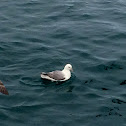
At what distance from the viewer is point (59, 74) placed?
2033 centimetres

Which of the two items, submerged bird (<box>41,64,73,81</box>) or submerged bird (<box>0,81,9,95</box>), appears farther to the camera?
submerged bird (<box>41,64,73,81</box>)

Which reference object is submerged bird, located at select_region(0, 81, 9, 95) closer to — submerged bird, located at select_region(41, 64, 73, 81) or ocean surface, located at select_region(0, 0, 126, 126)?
ocean surface, located at select_region(0, 0, 126, 126)

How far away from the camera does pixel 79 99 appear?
1891 cm

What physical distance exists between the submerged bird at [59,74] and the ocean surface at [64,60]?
1.09ft

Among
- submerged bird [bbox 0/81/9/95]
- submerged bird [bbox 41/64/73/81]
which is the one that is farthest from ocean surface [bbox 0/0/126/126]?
submerged bird [bbox 0/81/9/95]

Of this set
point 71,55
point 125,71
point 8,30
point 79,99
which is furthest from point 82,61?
point 8,30

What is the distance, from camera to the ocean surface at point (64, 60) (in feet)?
58.1

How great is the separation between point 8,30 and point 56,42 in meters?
3.74

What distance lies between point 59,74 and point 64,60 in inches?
87.3

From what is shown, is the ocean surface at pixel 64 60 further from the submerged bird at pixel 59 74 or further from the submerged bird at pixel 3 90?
the submerged bird at pixel 3 90

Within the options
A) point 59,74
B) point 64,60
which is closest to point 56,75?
point 59,74

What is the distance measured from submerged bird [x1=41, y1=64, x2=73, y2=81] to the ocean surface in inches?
13.0

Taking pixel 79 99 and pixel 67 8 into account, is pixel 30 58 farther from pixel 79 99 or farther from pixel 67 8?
pixel 67 8

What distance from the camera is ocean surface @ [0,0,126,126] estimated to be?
17.7 meters
